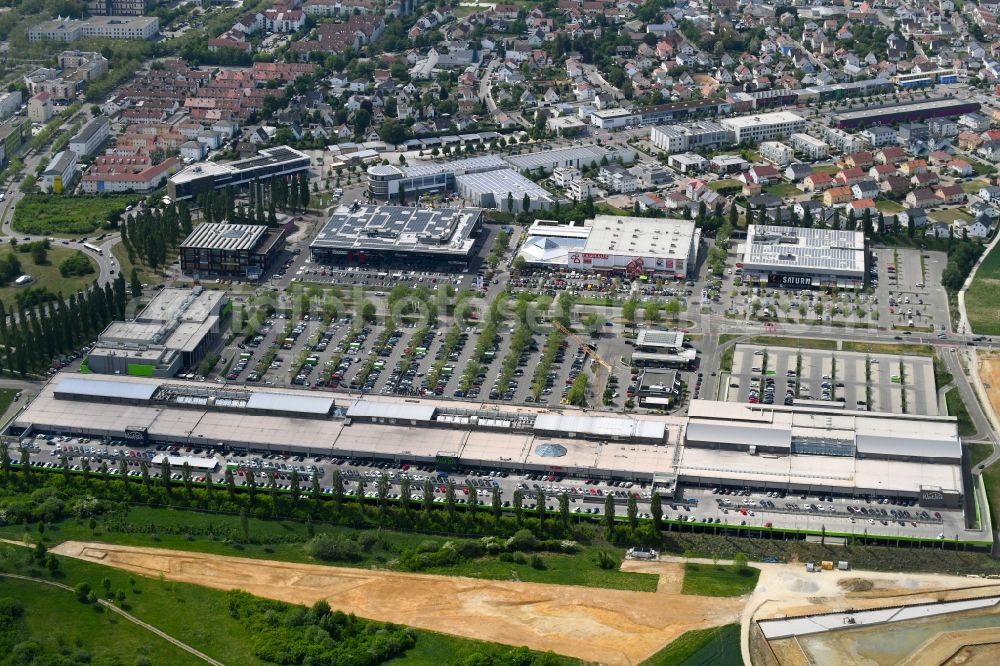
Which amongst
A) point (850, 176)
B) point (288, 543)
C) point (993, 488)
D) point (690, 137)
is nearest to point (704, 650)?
point (993, 488)

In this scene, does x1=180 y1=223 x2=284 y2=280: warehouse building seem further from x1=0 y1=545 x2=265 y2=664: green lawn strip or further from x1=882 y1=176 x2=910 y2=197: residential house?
x1=882 y1=176 x2=910 y2=197: residential house

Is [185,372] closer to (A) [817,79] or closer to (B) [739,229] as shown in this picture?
(B) [739,229]

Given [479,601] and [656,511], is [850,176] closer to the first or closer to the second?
[656,511]

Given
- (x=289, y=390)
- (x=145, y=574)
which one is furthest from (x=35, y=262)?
(x=145, y=574)

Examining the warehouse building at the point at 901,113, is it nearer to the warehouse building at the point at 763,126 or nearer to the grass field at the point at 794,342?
the warehouse building at the point at 763,126

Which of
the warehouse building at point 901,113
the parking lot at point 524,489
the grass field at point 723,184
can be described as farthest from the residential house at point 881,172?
the parking lot at point 524,489

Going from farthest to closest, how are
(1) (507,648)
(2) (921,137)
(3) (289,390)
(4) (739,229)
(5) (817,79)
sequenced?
(5) (817,79) < (2) (921,137) < (4) (739,229) < (3) (289,390) < (1) (507,648)

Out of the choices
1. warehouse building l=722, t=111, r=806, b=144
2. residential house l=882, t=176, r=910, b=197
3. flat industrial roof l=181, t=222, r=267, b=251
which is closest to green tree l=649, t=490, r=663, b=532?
flat industrial roof l=181, t=222, r=267, b=251
